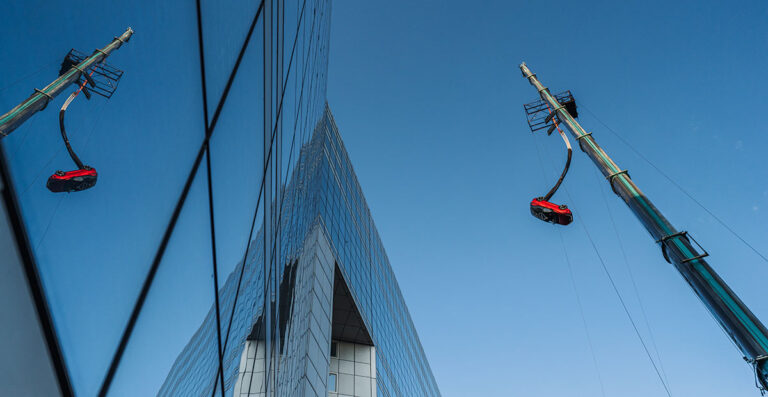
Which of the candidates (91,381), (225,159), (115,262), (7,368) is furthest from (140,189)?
(225,159)

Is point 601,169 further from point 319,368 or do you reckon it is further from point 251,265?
point 319,368

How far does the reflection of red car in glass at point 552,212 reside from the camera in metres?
14.1

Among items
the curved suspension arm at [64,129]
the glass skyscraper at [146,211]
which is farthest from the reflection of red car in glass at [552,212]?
the curved suspension arm at [64,129]

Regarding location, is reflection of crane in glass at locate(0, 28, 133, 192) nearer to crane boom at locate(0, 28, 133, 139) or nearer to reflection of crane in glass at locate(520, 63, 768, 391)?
crane boom at locate(0, 28, 133, 139)

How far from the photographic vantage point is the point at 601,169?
1356cm

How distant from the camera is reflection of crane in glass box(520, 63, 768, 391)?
7.65 meters

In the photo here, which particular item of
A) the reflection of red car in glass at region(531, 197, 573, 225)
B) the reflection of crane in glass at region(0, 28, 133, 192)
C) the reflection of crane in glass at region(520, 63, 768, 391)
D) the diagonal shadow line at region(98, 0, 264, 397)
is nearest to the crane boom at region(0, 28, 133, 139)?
the reflection of crane in glass at region(0, 28, 133, 192)

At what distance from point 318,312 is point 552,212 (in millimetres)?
12245

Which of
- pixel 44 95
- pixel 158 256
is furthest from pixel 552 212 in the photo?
pixel 44 95

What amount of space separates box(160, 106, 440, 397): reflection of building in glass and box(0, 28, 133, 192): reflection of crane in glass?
6.67 feet

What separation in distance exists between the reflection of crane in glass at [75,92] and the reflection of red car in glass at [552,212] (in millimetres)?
13738

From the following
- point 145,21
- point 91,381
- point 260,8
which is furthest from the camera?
point 260,8

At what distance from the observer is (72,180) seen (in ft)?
6.59

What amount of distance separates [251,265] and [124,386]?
3753 mm
